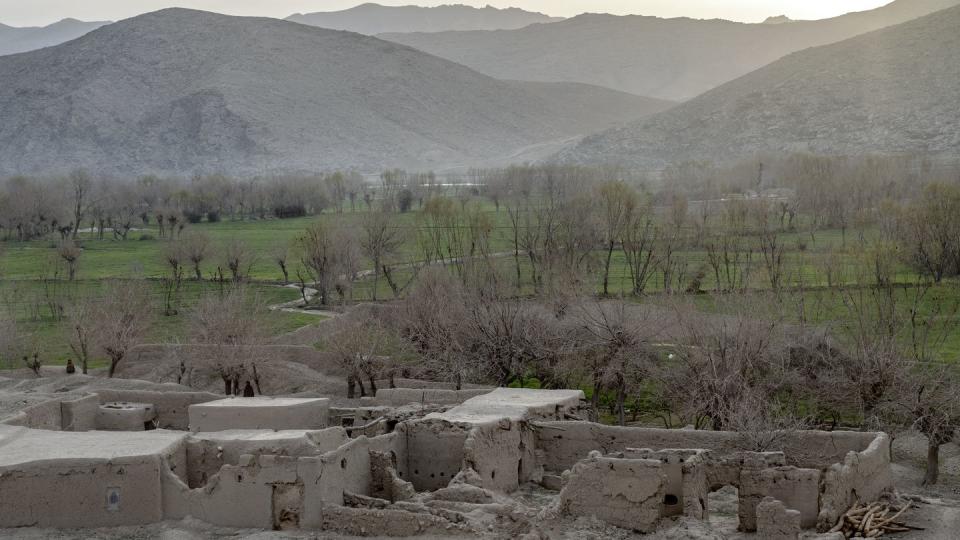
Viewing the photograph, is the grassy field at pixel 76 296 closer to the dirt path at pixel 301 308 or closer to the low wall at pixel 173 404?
the dirt path at pixel 301 308

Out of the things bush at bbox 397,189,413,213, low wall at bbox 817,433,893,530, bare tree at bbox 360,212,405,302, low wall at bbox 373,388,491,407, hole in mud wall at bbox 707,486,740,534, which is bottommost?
hole in mud wall at bbox 707,486,740,534

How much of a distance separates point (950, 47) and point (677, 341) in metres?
99.5

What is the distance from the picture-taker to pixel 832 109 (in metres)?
130

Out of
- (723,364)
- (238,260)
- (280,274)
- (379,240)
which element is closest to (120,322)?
(238,260)

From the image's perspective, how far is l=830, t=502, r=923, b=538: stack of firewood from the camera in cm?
2539

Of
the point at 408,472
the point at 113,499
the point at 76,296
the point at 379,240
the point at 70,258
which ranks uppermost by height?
the point at 379,240

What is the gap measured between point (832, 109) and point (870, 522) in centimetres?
10966

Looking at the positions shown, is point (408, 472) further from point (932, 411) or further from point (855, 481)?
point (932, 411)

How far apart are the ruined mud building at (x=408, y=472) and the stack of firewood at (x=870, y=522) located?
31cm

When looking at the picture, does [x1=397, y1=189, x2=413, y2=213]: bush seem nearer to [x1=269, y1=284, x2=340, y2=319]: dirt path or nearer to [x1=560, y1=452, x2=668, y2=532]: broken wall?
[x1=269, y1=284, x2=340, y2=319]: dirt path

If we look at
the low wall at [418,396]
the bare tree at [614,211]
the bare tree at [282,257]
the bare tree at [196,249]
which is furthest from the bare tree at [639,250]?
the bare tree at [196,249]

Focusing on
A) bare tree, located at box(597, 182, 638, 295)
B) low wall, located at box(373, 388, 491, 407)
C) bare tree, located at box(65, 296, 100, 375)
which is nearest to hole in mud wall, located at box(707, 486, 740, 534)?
low wall, located at box(373, 388, 491, 407)

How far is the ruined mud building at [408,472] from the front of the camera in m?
25.2

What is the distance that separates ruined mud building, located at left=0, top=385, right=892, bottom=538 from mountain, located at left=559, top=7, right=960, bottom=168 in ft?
288
